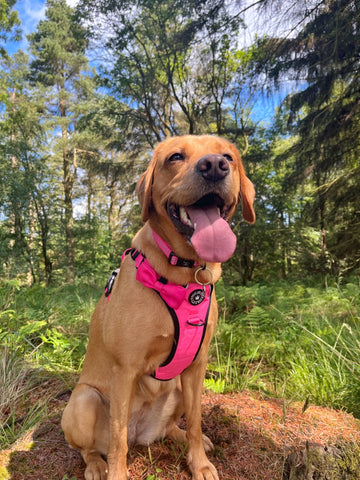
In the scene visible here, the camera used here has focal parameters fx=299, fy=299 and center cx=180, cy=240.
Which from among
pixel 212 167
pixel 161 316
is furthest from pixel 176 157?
pixel 161 316

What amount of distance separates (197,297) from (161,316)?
0.24 m

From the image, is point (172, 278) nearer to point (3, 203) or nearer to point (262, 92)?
point (262, 92)

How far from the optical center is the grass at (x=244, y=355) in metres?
2.57

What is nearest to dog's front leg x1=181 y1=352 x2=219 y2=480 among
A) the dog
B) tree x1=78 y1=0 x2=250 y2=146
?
the dog

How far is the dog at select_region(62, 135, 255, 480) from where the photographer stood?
1.65 meters

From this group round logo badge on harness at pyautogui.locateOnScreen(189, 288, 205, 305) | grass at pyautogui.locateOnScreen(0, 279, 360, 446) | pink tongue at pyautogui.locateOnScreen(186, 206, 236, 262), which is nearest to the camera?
pink tongue at pyautogui.locateOnScreen(186, 206, 236, 262)

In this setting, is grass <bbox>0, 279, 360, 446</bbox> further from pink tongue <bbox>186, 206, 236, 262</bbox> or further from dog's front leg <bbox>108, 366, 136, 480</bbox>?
pink tongue <bbox>186, 206, 236, 262</bbox>

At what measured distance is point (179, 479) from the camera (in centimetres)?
176

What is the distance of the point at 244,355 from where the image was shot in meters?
3.71

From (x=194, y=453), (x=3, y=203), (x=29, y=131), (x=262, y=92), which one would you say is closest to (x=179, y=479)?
(x=194, y=453)

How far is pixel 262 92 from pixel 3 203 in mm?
10809

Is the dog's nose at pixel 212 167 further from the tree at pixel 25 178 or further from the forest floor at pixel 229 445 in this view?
the tree at pixel 25 178

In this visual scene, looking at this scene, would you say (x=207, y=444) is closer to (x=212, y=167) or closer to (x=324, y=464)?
(x=324, y=464)

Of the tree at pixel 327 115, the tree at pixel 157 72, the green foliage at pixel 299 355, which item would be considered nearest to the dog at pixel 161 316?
the green foliage at pixel 299 355
